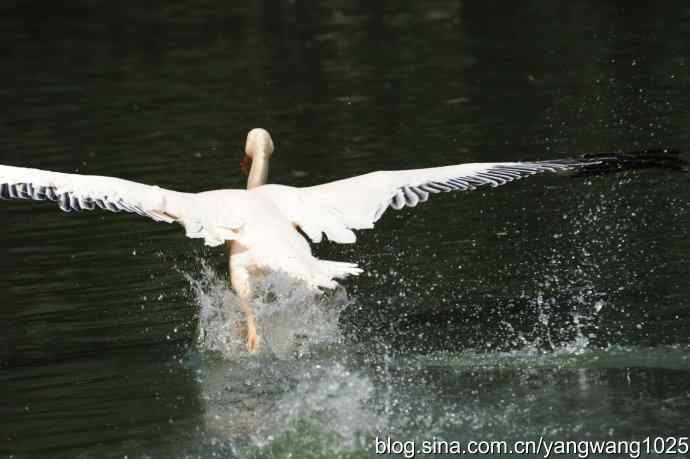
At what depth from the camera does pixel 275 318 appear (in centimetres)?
852

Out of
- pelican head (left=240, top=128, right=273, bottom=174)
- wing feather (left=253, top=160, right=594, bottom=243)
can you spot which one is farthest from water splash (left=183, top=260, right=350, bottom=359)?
pelican head (left=240, top=128, right=273, bottom=174)

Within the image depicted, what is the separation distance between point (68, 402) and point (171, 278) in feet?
7.87

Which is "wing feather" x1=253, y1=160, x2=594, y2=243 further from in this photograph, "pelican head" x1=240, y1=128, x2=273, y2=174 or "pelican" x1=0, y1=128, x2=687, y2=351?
"pelican head" x1=240, y1=128, x2=273, y2=174

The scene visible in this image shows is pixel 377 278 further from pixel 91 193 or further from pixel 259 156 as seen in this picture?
pixel 91 193

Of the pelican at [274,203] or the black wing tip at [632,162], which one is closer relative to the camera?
the pelican at [274,203]

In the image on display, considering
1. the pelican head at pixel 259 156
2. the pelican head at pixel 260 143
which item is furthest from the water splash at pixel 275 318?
the pelican head at pixel 260 143

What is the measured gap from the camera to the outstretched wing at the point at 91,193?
8531 millimetres

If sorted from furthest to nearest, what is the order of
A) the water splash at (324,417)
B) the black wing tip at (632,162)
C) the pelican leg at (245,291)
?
the black wing tip at (632,162) → the pelican leg at (245,291) → the water splash at (324,417)

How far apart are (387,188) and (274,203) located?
0.68 meters

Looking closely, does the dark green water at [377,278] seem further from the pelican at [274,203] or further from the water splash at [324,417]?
the pelican at [274,203]

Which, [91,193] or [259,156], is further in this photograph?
[259,156]

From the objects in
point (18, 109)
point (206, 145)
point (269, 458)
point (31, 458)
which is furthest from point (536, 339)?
point (18, 109)

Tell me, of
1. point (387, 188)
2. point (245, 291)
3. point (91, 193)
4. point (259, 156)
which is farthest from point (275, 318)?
point (259, 156)

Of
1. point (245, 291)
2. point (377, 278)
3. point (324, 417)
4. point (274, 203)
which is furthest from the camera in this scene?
point (377, 278)
